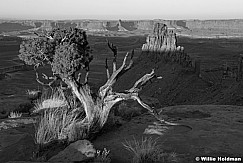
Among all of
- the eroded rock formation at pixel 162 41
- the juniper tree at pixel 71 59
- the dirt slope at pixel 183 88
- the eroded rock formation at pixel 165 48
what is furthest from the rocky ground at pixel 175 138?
the eroded rock formation at pixel 162 41

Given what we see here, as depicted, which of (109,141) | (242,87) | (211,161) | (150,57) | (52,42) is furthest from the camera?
(150,57)

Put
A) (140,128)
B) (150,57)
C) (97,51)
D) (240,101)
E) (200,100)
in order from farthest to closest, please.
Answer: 1. (97,51)
2. (150,57)
3. (200,100)
4. (240,101)
5. (140,128)

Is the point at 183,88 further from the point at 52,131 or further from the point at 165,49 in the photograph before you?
the point at 52,131

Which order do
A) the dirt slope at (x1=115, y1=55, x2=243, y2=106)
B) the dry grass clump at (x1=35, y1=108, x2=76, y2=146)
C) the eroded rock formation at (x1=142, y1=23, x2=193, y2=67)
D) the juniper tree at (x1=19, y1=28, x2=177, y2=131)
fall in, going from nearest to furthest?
the dry grass clump at (x1=35, y1=108, x2=76, y2=146) → the juniper tree at (x1=19, y1=28, x2=177, y2=131) → the dirt slope at (x1=115, y1=55, x2=243, y2=106) → the eroded rock formation at (x1=142, y1=23, x2=193, y2=67)

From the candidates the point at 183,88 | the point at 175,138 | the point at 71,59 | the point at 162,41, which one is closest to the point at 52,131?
the point at 71,59

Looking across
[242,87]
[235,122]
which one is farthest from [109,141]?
[242,87]

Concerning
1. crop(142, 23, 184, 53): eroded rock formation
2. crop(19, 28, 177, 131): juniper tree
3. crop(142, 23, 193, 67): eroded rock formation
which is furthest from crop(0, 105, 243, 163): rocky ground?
crop(142, 23, 184, 53): eroded rock formation

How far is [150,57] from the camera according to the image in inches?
1072

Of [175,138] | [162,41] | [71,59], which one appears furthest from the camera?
[162,41]

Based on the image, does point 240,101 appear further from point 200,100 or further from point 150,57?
point 150,57

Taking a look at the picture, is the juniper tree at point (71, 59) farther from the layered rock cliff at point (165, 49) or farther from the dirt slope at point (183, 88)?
the layered rock cliff at point (165, 49)

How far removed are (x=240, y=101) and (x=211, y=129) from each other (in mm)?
10802

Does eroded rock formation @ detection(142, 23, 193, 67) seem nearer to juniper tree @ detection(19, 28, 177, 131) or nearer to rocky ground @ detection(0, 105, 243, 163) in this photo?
rocky ground @ detection(0, 105, 243, 163)

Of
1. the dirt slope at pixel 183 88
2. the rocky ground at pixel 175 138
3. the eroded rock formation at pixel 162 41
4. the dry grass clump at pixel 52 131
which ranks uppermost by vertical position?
the eroded rock formation at pixel 162 41
